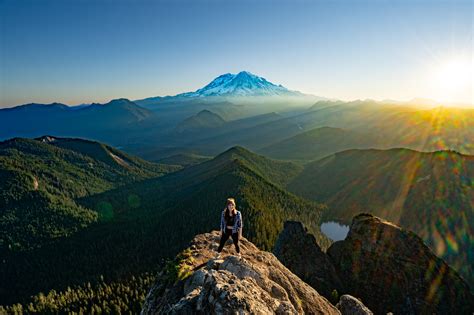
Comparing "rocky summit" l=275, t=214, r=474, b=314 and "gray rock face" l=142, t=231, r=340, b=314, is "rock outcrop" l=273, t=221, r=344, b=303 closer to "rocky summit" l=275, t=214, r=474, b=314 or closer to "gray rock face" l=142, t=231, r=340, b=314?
"rocky summit" l=275, t=214, r=474, b=314

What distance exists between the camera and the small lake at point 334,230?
552ft

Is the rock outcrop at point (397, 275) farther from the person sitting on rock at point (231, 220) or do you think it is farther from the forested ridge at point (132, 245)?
the forested ridge at point (132, 245)

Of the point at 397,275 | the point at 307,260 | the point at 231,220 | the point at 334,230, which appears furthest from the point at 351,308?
the point at 334,230

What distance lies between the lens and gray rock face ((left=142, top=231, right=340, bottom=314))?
1528 cm

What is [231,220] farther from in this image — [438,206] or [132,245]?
[438,206]

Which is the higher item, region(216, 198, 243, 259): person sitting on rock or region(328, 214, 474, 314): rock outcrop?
region(216, 198, 243, 259): person sitting on rock

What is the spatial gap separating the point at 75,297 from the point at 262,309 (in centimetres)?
11279

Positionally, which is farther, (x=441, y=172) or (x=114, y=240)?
(x=441, y=172)

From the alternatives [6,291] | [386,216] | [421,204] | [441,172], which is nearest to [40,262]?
[6,291]

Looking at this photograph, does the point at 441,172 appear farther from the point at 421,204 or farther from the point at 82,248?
the point at 82,248

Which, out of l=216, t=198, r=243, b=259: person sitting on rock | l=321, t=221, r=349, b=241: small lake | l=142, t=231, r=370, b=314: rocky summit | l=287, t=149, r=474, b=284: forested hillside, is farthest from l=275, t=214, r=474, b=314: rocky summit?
l=321, t=221, r=349, b=241: small lake

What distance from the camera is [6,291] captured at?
433ft

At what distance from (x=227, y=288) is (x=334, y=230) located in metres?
180

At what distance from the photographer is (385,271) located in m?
55.3
